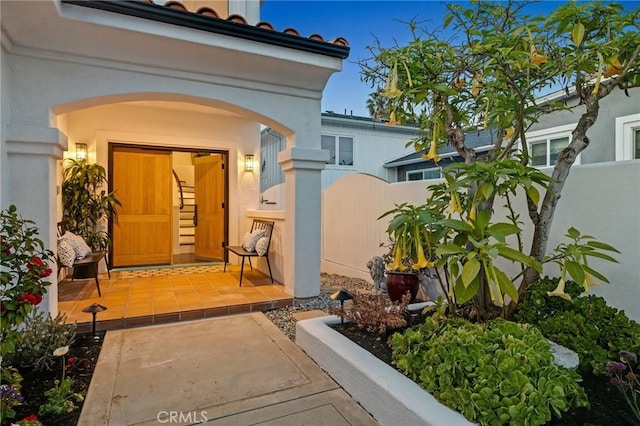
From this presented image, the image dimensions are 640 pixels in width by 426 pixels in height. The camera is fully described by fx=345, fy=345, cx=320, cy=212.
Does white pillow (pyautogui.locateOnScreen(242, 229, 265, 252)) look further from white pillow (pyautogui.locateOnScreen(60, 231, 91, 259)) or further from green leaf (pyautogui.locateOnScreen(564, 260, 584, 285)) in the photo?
green leaf (pyautogui.locateOnScreen(564, 260, 584, 285))

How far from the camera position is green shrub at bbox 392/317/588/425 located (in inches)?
65.9

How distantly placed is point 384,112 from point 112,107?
5.04 m

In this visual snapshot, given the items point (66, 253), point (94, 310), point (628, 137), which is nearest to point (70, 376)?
point (94, 310)

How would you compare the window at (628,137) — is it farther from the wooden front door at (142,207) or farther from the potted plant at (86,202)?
the potted plant at (86,202)

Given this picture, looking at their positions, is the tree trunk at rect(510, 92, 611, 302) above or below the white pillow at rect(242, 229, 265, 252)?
above

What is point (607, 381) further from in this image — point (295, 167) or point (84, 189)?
point (84, 189)

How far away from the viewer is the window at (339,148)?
39.0 ft

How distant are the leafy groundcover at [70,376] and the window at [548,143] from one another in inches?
276

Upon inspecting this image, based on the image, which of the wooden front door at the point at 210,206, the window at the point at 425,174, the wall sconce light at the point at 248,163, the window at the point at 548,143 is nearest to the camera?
the window at the point at 548,143

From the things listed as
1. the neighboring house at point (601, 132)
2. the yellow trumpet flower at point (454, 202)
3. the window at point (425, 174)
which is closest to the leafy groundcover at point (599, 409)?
the yellow trumpet flower at point (454, 202)

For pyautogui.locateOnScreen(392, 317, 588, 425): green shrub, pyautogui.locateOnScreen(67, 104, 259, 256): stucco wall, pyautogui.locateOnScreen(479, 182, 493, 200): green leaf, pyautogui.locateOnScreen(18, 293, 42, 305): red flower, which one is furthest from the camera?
Answer: pyautogui.locateOnScreen(67, 104, 259, 256): stucco wall

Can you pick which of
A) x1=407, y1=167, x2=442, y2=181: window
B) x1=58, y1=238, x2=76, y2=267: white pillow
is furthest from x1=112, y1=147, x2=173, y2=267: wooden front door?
x1=407, y1=167, x2=442, y2=181: window

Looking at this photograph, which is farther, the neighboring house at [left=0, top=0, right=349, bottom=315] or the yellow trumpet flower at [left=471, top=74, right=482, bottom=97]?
the neighboring house at [left=0, top=0, right=349, bottom=315]

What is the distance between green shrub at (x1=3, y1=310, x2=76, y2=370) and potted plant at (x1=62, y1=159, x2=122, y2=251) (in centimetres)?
315
